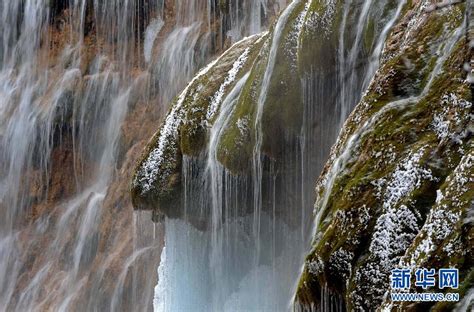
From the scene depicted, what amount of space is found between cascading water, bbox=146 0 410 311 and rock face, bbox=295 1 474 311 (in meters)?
2.02

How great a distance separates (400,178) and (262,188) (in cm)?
417

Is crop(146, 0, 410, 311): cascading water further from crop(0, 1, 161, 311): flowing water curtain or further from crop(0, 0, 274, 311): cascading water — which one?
crop(0, 1, 161, 311): flowing water curtain

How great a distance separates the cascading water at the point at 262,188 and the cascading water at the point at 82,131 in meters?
5.66

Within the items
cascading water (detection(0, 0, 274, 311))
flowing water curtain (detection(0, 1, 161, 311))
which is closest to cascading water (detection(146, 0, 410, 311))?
cascading water (detection(0, 0, 274, 311))

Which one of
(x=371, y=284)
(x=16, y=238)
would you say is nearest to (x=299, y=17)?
(x=371, y=284)

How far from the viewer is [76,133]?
2122 centimetres

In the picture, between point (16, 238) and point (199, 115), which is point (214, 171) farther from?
point (16, 238)

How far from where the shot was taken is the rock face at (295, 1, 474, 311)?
4812 mm

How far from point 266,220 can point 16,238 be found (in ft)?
43.1

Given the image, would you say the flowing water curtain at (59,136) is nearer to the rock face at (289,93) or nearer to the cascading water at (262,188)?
the cascading water at (262,188)

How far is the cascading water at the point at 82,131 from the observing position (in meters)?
17.8

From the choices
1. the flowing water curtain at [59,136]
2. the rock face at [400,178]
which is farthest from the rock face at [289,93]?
the flowing water curtain at [59,136]

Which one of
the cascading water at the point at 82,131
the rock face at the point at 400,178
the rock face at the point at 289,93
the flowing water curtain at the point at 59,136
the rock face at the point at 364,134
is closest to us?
the rock face at the point at 400,178

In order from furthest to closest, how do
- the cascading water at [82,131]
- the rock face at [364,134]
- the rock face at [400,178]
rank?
the cascading water at [82,131]
the rock face at [364,134]
the rock face at [400,178]
